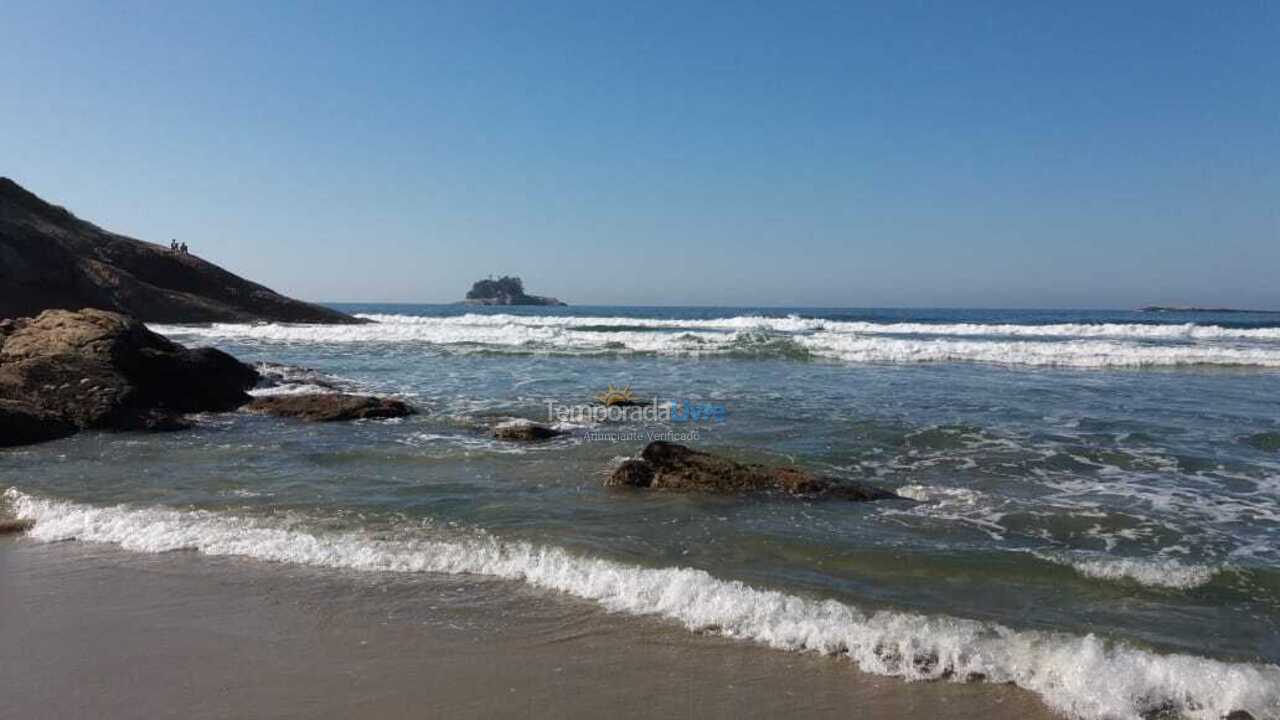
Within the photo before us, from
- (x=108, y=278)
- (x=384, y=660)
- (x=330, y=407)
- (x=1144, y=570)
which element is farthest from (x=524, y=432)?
(x=108, y=278)

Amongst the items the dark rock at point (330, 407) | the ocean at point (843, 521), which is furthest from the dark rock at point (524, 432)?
the dark rock at point (330, 407)

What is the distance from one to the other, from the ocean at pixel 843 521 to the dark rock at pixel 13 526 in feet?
0.75

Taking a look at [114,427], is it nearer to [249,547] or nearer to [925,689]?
[249,547]

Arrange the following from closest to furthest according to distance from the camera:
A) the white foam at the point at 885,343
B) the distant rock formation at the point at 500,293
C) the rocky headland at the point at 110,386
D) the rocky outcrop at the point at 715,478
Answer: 1. the rocky outcrop at the point at 715,478
2. the rocky headland at the point at 110,386
3. the white foam at the point at 885,343
4. the distant rock formation at the point at 500,293

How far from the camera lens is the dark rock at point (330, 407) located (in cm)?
1173

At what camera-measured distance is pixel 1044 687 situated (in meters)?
3.84

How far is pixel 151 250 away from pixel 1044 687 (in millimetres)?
41062

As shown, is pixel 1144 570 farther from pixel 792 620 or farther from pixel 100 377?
pixel 100 377

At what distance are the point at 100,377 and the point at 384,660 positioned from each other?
10.2m

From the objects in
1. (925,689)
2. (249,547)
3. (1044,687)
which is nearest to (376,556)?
(249,547)

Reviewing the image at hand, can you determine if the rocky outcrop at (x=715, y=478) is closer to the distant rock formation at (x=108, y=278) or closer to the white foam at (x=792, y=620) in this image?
the white foam at (x=792, y=620)

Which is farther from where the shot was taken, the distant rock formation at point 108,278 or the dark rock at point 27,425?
the distant rock formation at point 108,278

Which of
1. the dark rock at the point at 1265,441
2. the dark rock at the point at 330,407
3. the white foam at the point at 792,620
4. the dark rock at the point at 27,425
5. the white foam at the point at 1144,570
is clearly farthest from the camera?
the dark rock at the point at 330,407

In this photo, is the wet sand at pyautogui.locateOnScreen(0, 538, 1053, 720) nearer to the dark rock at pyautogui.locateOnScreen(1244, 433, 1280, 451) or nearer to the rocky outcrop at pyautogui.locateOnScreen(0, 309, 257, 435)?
the rocky outcrop at pyautogui.locateOnScreen(0, 309, 257, 435)
